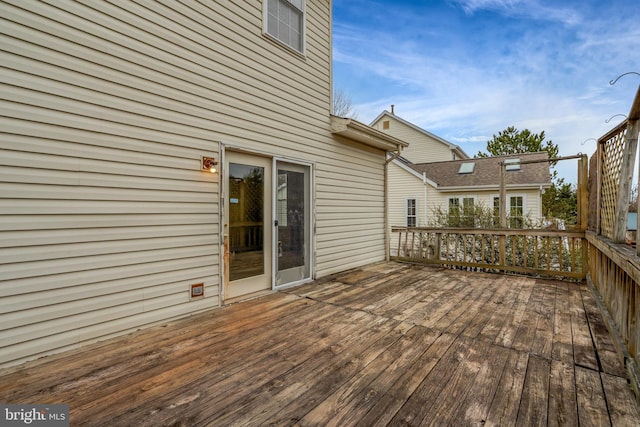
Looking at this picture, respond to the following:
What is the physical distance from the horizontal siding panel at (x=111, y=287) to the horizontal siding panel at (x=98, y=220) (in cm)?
46

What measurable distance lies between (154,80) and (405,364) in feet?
11.2

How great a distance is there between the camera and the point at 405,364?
205 centimetres

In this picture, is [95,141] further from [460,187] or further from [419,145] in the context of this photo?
[419,145]

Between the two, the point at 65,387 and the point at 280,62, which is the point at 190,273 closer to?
the point at 65,387

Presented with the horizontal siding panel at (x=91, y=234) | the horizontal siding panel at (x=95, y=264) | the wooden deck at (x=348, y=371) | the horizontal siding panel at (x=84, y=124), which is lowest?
the wooden deck at (x=348, y=371)

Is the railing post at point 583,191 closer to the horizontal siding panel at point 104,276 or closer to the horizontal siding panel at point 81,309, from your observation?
the horizontal siding panel at point 104,276

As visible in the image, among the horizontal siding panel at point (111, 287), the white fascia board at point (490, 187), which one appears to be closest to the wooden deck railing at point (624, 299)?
the horizontal siding panel at point (111, 287)

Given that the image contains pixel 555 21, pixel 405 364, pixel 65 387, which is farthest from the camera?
pixel 555 21

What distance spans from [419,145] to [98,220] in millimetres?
16169

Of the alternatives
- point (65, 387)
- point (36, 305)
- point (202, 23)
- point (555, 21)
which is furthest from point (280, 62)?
point (555, 21)

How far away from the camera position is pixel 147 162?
8.84 ft

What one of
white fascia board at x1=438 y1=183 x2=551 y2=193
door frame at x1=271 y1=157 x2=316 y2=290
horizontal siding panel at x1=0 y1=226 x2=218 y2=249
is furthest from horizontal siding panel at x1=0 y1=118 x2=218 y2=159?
white fascia board at x1=438 y1=183 x2=551 y2=193

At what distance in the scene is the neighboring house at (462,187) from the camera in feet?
34.3

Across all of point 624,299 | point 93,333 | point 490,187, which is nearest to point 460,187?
point 490,187
